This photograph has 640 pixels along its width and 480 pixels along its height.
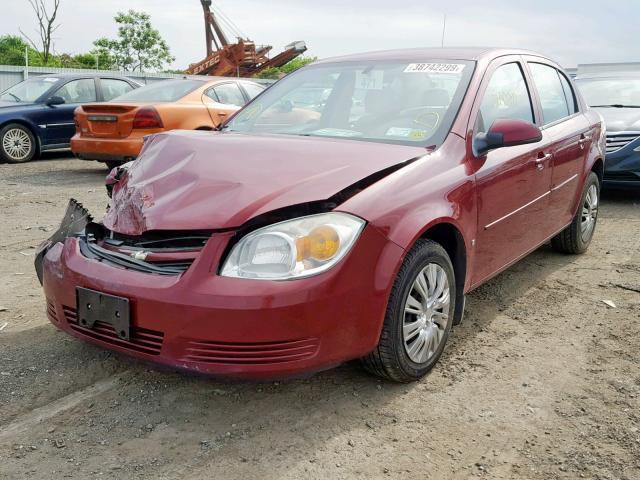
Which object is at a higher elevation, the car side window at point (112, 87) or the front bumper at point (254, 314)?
the car side window at point (112, 87)

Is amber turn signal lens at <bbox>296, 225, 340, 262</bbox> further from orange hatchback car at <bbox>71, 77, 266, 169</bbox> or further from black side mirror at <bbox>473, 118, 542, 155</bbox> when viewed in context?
orange hatchback car at <bbox>71, 77, 266, 169</bbox>

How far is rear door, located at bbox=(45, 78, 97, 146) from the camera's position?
10.7 metres

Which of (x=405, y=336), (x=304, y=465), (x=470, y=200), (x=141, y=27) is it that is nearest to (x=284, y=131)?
(x=470, y=200)

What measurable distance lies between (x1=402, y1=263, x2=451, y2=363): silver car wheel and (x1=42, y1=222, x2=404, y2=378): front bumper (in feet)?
0.86

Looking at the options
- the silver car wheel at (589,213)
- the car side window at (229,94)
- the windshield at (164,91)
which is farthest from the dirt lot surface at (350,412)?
the car side window at (229,94)

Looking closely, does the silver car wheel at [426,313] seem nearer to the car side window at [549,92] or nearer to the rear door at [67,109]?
the car side window at [549,92]

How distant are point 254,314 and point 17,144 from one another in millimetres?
9474

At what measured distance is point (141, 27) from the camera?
160 feet

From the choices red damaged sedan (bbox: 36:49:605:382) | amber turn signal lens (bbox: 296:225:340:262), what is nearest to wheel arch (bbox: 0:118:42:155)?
red damaged sedan (bbox: 36:49:605:382)

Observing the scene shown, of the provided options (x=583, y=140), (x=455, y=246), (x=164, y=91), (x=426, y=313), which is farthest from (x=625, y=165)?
(x=164, y=91)

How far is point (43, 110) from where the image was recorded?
34.7 feet

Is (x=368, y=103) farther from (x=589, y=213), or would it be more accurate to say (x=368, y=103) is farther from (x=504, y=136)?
(x=589, y=213)

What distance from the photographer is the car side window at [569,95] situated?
16.4 ft

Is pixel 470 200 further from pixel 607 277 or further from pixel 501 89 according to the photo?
pixel 607 277
